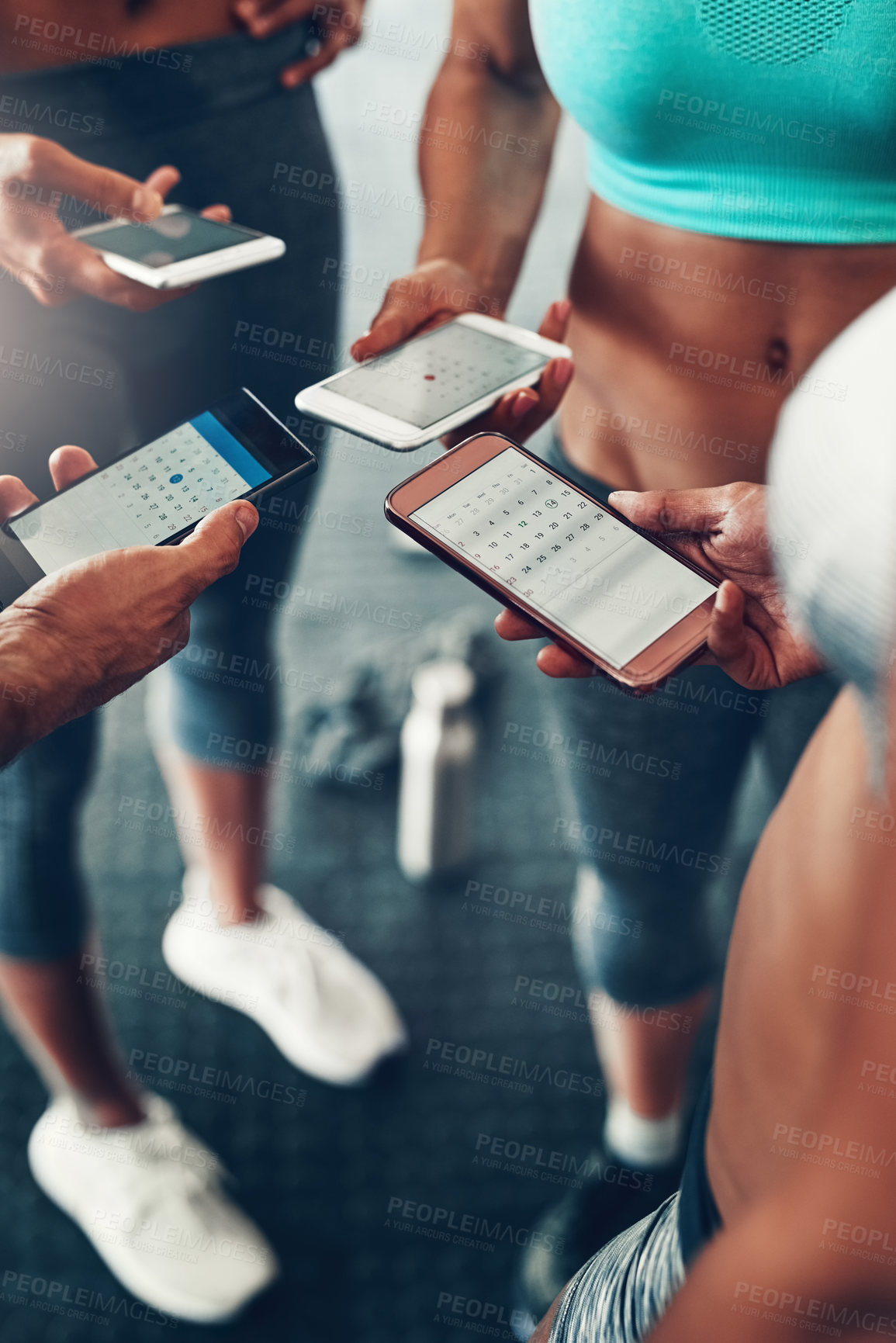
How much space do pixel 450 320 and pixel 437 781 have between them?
1.82 ft

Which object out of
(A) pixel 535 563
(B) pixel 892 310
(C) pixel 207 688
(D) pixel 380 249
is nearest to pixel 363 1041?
(C) pixel 207 688

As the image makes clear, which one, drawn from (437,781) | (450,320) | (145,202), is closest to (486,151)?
(450,320)

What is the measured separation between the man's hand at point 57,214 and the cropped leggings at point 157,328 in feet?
0.07

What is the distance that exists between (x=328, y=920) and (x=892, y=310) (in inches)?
38.0

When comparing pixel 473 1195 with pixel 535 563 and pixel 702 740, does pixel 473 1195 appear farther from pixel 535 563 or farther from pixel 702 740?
pixel 535 563

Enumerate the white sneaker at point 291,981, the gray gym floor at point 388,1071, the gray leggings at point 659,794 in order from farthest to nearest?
the white sneaker at point 291,981, the gray gym floor at point 388,1071, the gray leggings at point 659,794

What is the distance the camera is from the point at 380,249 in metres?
1.47

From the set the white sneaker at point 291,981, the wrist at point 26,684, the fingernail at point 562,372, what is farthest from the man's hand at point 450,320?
the white sneaker at point 291,981

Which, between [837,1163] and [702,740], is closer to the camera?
[837,1163]

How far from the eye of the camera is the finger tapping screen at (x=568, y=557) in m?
0.52

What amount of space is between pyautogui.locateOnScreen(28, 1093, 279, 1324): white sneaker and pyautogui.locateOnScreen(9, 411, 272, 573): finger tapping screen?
0.58 m

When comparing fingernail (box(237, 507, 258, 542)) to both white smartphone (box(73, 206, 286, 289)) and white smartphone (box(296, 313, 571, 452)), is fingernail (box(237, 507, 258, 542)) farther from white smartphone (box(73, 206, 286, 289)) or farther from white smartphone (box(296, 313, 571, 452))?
white smartphone (box(73, 206, 286, 289))

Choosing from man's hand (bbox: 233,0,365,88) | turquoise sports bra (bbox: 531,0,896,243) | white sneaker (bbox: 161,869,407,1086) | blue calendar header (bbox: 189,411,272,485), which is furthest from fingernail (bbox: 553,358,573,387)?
white sneaker (bbox: 161,869,407,1086)

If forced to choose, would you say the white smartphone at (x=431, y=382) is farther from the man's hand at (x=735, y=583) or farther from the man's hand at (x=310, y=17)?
the man's hand at (x=310, y=17)
